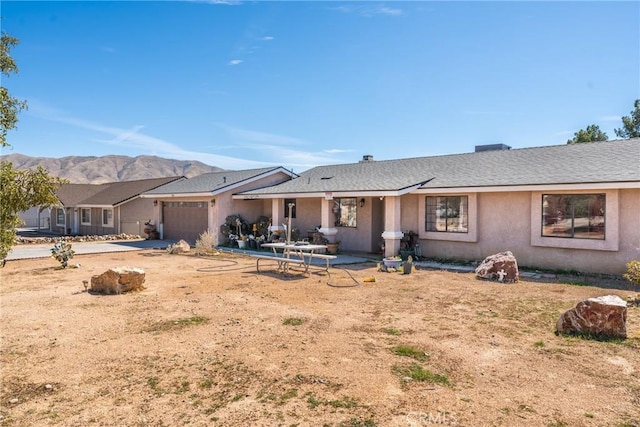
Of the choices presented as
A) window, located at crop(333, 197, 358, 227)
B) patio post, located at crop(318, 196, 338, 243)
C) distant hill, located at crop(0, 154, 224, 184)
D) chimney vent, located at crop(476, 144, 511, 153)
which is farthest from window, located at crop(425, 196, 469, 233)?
distant hill, located at crop(0, 154, 224, 184)

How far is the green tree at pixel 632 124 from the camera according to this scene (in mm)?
A: 30453

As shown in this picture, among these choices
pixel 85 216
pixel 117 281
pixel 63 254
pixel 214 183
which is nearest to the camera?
pixel 117 281

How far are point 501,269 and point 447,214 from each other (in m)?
4.03

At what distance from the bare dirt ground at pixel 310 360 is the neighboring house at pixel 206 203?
10929 millimetres

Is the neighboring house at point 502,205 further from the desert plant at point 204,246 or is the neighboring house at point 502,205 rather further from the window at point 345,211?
the desert plant at point 204,246

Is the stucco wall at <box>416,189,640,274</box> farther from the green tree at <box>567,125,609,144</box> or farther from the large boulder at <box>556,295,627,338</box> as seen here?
the green tree at <box>567,125,609,144</box>

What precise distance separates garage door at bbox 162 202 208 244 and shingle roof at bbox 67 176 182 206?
13.6 ft

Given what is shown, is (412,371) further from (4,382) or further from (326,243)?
(326,243)

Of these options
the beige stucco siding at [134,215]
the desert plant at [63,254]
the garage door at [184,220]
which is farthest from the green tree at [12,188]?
the beige stucco siding at [134,215]

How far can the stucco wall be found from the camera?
35.4 feet

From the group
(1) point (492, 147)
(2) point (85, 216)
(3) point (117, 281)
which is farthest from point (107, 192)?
(1) point (492, 147)

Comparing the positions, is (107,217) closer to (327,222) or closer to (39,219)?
(39,219)

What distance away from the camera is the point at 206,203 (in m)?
21.2

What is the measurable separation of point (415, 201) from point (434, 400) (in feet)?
38.1
